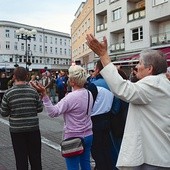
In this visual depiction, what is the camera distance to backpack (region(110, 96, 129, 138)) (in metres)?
5.19

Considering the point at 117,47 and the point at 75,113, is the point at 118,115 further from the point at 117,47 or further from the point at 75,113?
the point at 117,47

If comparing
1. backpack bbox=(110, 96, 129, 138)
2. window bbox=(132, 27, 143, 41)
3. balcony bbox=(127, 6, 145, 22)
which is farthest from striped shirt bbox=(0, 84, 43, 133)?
window bbox=(132, 27, 143, 41)

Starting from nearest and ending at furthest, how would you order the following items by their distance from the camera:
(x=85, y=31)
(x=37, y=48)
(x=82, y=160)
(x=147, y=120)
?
(x=147, y=120) → (x=82, y=160) → (x=85, y=31) → (x=37, y=48)

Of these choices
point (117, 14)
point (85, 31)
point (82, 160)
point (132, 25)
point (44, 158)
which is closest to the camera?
point (82, 160)

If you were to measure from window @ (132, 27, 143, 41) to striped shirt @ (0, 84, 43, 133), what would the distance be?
3029cm

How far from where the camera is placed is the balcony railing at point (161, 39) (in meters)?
30.4

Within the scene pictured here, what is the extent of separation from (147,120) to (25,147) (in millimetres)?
2675

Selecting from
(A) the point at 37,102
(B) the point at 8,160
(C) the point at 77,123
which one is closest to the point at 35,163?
(A) the point at 37,102

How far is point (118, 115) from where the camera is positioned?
5207 mm

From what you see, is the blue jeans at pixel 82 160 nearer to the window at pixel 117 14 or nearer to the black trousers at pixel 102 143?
the black trousers at pixel 102 143

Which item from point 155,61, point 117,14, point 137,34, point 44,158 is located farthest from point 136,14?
point 155,61

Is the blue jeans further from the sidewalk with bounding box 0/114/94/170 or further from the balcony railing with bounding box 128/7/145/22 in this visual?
the balcony railing with bounding box 128/7/145/22

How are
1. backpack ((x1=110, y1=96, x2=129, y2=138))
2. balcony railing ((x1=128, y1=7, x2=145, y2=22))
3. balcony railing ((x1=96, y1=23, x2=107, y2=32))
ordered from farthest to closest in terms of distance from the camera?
1. balcony railing ((x1=96, y1=23, x2=107, y2=32))
2. balcony railing ((x1=128, y1=7, x2=145, y2=22))
3. backpack ((x1=110, y1=96, x2=129, y2=138))

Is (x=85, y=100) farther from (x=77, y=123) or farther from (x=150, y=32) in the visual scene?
(x=150, y=32)
